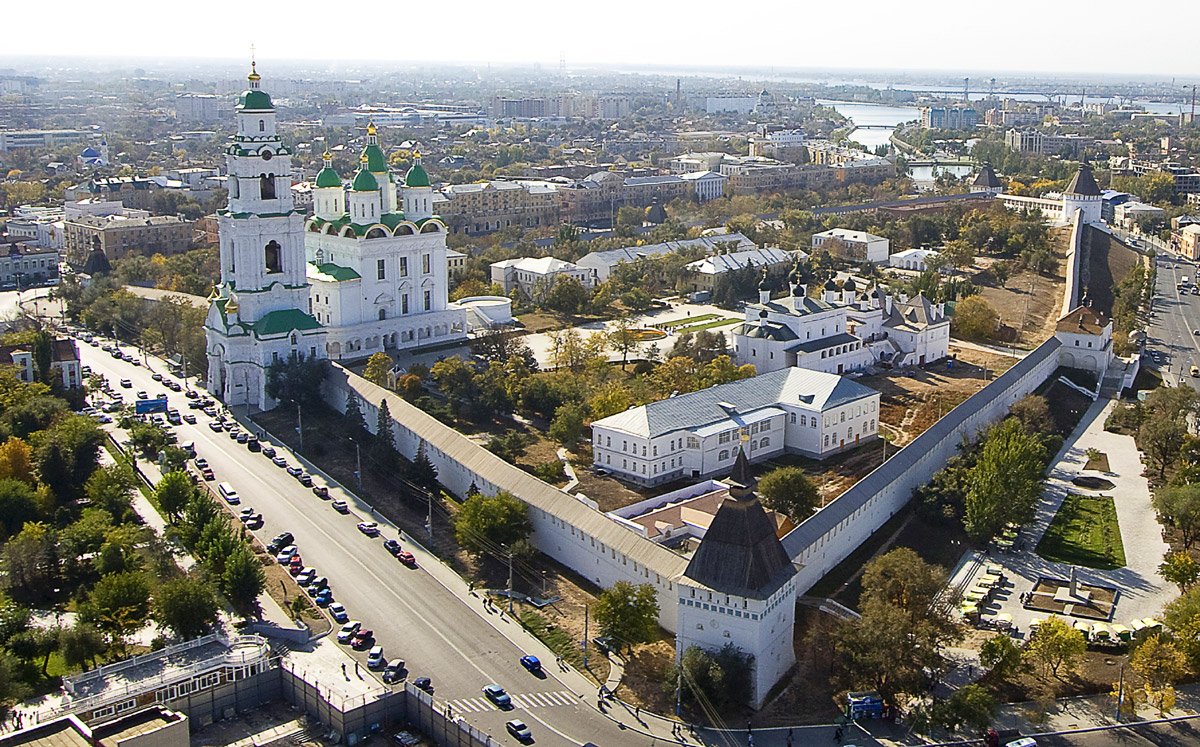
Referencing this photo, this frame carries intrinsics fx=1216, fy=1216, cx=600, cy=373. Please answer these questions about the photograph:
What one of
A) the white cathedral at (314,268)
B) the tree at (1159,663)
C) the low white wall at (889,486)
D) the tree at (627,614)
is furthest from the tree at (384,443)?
the tree at (1159,663)

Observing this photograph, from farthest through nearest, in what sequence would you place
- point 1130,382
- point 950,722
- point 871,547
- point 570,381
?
point 1130,382, point 570,381, point 871,547, point 950,722

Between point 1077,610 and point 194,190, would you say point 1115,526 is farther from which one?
point 194,190

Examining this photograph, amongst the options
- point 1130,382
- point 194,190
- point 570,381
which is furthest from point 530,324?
point 194,190

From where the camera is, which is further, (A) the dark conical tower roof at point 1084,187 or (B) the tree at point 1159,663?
(A) the dark conical tower roof at point 1084,187

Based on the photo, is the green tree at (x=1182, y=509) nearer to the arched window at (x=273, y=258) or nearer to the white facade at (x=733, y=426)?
the white facade at (x=733, y=426)

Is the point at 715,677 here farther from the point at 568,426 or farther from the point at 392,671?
the point at 568,426

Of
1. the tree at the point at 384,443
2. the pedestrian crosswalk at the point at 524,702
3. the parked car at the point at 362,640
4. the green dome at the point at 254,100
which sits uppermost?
the green dome at the point at 254,100

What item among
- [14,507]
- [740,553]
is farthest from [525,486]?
[14,507]
